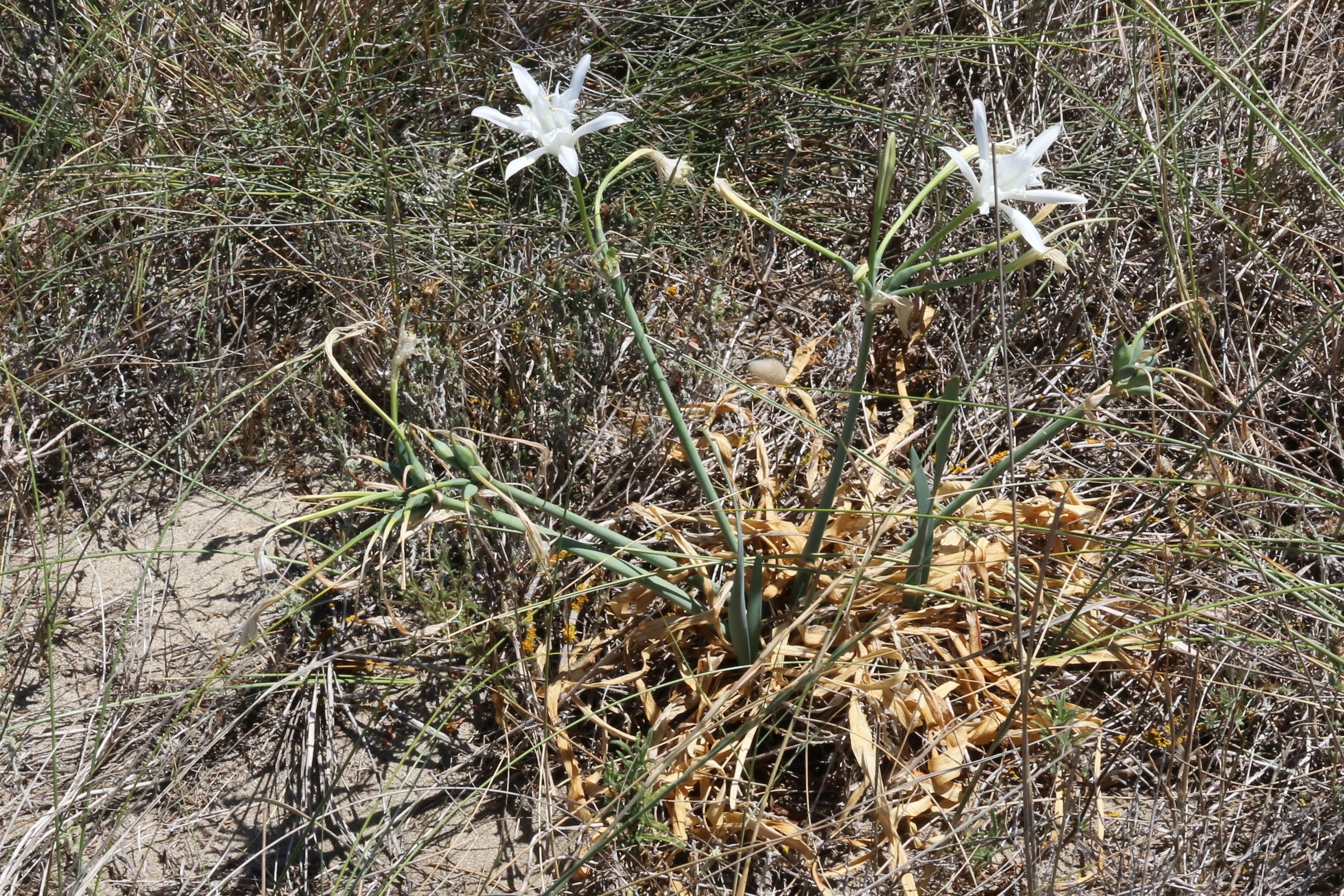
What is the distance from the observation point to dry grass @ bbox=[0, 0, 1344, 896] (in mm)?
1497

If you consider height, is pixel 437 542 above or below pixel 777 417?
below

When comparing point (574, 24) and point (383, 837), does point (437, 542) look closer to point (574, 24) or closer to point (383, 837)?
point (383, 837)

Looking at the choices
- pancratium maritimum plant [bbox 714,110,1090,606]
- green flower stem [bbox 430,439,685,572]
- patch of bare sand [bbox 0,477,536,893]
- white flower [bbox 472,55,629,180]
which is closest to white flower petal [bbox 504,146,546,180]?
white flower [bbox 472,55,629,180]

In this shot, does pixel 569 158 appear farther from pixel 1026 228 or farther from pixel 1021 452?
pixel 1021 452

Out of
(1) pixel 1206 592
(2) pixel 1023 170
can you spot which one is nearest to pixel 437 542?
(2) pixel 1023 170

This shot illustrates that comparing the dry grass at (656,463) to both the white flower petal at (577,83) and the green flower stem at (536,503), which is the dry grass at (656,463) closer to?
the green flower stem at (536,503)

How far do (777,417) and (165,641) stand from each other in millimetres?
1207

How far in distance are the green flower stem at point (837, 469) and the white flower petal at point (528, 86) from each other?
0.49 meters

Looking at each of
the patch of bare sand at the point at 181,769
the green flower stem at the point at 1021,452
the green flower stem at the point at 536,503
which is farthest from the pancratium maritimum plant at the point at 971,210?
the patch of bare sand at the point at 181,769

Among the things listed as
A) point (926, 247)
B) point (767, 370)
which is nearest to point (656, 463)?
point (767, 370)

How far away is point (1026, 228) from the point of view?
44.8 inches

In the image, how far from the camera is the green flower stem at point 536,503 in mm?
1267

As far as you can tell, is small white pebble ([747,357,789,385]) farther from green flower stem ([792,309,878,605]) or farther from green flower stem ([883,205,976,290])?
green flower stem ([883,205,976,290])

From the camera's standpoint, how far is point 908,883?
1421 mm
